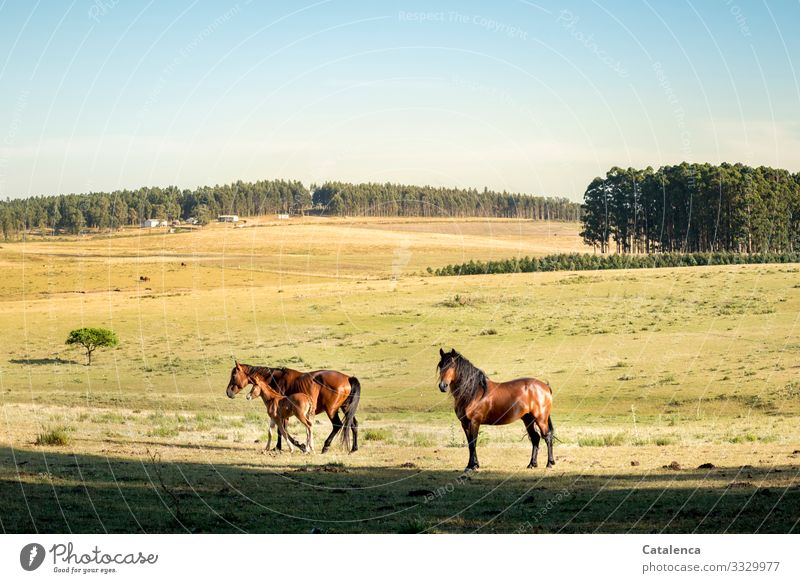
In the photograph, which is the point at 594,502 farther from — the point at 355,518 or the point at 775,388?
the point at 775,388

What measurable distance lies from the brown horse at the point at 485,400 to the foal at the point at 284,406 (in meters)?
4.71

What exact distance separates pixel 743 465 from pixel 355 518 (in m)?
9.58

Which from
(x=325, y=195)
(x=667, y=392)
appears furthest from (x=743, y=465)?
(x=325, y=195)

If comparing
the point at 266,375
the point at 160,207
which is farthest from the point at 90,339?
the point at 160,207

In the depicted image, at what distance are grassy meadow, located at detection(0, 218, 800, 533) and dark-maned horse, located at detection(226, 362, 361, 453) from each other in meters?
1.16

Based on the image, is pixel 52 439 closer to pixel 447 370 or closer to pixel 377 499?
pixel 377 499

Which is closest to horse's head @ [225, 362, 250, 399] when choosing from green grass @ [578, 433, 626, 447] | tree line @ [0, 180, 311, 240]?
green grass @ [578, 433, 626, 447]

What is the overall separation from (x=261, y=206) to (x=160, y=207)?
21.1 meters

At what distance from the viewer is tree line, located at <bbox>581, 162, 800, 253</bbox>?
119m

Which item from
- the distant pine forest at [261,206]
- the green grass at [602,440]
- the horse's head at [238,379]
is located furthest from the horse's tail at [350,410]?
the distant pine forest at [261,206]

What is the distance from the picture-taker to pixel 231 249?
134125mm

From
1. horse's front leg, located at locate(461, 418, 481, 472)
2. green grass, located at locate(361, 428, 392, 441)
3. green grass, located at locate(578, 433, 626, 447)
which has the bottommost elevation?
green grass, located at locate(361, 428, 392, 441)

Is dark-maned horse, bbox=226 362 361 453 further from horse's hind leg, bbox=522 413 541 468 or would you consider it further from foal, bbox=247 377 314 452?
horse's hind leg, bbox=522 413 541 468

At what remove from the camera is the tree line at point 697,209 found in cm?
11912
